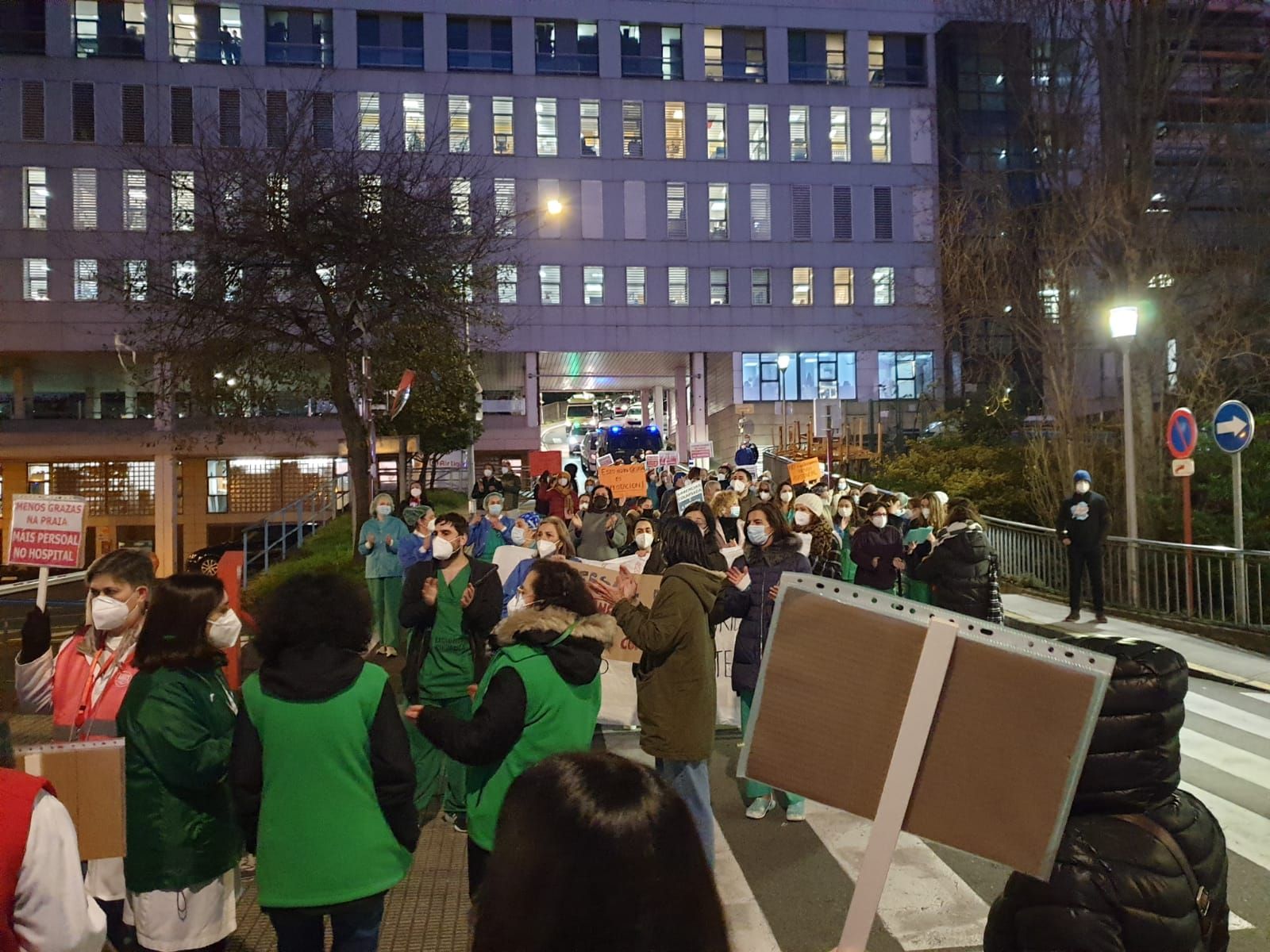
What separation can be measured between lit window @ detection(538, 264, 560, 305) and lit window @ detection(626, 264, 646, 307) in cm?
344

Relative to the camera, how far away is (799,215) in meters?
46.3

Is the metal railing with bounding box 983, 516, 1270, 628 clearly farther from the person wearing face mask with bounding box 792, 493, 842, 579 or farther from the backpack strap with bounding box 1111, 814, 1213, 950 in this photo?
the backpack strap with bounding box 1111, 814, 1213, 950

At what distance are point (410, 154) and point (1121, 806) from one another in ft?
62.9

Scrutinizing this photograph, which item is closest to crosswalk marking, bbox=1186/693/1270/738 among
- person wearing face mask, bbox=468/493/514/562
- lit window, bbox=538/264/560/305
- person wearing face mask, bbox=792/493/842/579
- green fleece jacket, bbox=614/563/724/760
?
person wearing face mask, bbox=792/493/842/579

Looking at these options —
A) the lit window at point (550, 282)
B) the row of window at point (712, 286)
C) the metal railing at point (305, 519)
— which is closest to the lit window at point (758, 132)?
the row of window at point (712, 286)

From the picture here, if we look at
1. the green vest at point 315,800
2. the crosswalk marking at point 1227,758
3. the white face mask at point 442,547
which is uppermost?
the white face mask at point 442,547

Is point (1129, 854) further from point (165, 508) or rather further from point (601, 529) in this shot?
point (165, 508)

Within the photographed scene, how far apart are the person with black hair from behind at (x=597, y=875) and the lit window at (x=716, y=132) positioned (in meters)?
47.6

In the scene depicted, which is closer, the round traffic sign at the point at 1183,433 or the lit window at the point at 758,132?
the round traffic sign at the point at 1183,433

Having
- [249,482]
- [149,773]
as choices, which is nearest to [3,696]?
[149,773]

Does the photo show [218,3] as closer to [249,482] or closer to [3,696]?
[249,482]

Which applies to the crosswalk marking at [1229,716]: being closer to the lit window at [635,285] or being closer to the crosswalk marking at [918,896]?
the crosswalk marking at [918,896]

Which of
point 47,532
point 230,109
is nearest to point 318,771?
point 47,532

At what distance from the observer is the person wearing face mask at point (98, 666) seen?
3605mm
